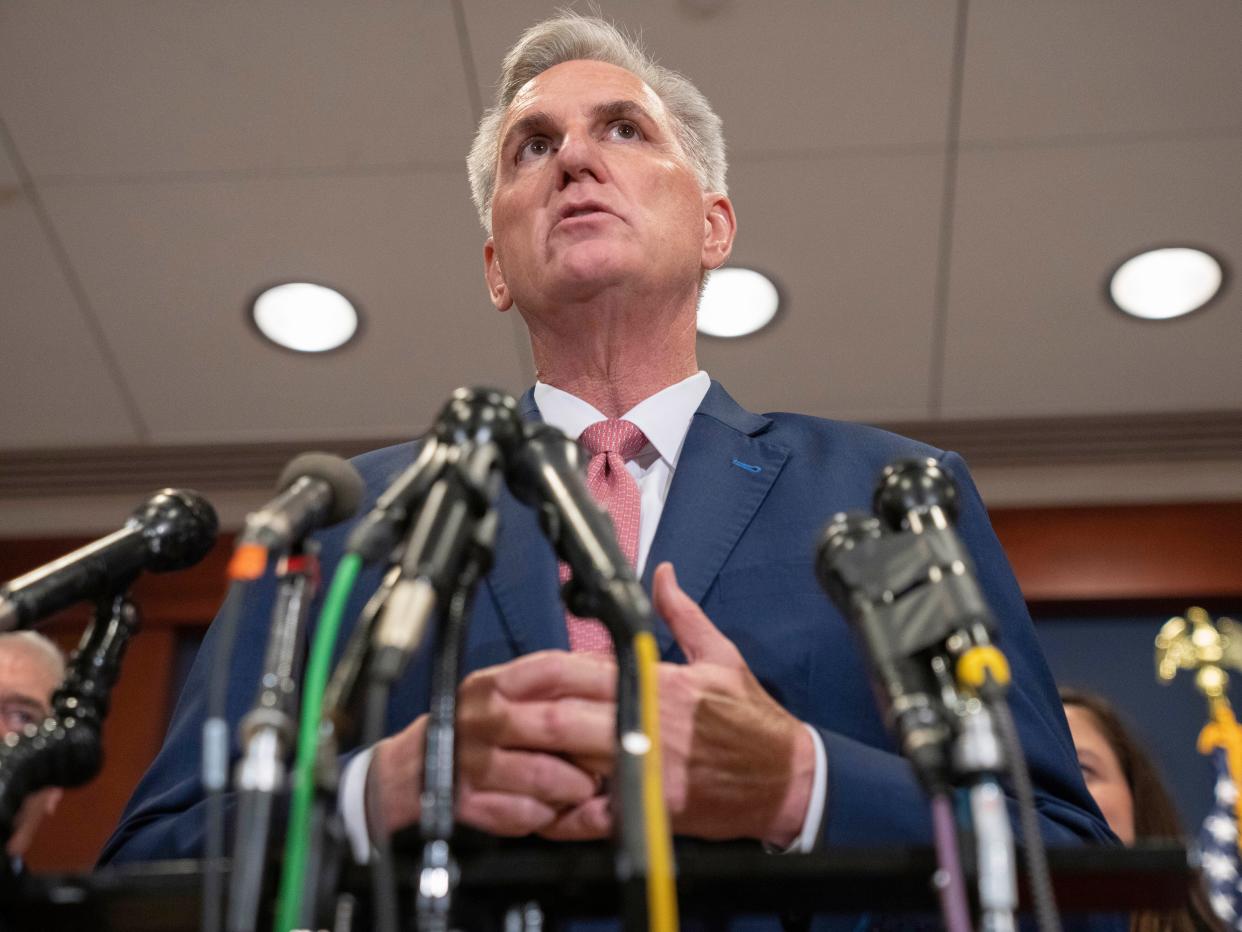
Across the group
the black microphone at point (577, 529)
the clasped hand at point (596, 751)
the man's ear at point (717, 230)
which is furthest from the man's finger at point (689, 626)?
the man's ear at point (717, 230)

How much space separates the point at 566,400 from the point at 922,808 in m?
0.73

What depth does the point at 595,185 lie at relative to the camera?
1767 millimetres

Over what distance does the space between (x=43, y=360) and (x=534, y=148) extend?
77.4 inches

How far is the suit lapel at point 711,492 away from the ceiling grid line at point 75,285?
1888 millimetres

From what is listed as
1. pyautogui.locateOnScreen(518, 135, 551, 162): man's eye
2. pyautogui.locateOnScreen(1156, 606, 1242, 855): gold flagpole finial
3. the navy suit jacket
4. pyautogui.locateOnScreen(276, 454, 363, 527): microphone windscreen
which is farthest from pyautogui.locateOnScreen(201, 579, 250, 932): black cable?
pyautogui.locateOnScreen(1156, 606, 1242, 855): gold flagpole finial

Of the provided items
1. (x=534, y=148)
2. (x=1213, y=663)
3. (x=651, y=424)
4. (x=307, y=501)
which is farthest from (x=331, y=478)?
(x=1213, y=663)

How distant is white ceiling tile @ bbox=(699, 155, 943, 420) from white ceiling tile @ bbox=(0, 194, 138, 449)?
4.56ft

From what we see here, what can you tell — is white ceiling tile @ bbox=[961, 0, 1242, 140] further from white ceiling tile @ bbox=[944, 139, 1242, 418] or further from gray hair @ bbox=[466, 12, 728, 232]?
gray hair @ bbox=[466, 12, 728, 232]

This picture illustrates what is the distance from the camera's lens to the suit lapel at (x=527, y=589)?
52.5 inches

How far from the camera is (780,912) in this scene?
938mm

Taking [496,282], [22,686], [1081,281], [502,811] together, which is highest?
[1081,281]

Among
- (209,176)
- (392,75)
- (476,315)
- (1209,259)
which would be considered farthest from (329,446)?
(1209,259)

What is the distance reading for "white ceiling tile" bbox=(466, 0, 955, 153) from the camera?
267 cm

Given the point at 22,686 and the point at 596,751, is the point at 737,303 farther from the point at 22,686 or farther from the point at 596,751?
the point at 596,751
